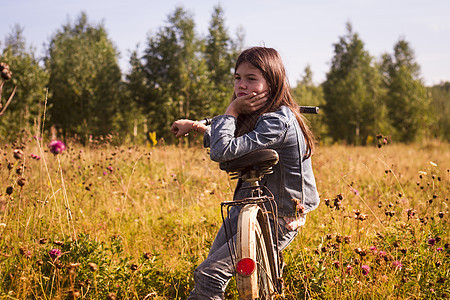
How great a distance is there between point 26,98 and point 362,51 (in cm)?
2918

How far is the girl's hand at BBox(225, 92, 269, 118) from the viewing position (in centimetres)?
200

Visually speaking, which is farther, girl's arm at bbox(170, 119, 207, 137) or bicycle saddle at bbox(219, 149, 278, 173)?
girl's arm at bbox(170, 119, 207, 137)

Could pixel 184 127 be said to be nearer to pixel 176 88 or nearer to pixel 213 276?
pixel 213 276

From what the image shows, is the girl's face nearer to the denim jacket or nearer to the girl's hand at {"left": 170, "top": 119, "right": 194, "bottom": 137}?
the denim jacket

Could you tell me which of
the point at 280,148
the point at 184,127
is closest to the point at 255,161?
the point at 280,148

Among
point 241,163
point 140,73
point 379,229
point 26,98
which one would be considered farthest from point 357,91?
point 241,163

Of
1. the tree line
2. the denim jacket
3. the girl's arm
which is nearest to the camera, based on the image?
the denim jacket

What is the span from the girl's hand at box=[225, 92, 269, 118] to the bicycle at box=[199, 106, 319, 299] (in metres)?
0.31

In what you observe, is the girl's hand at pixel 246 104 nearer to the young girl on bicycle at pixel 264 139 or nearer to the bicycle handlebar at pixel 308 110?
the young girl on bicycle at pixel 264 139

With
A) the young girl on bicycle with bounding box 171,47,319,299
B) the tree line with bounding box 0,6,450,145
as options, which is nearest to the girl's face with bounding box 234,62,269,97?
the young girl on bicycle with bounding box 171,47,319,299

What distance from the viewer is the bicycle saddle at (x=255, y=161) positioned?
173cm

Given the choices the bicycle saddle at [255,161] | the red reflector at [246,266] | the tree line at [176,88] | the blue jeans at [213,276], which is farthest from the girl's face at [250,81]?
the tree line at [176,88]

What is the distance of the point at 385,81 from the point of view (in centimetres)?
3456

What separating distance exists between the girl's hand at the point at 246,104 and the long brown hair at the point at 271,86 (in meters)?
0.05
